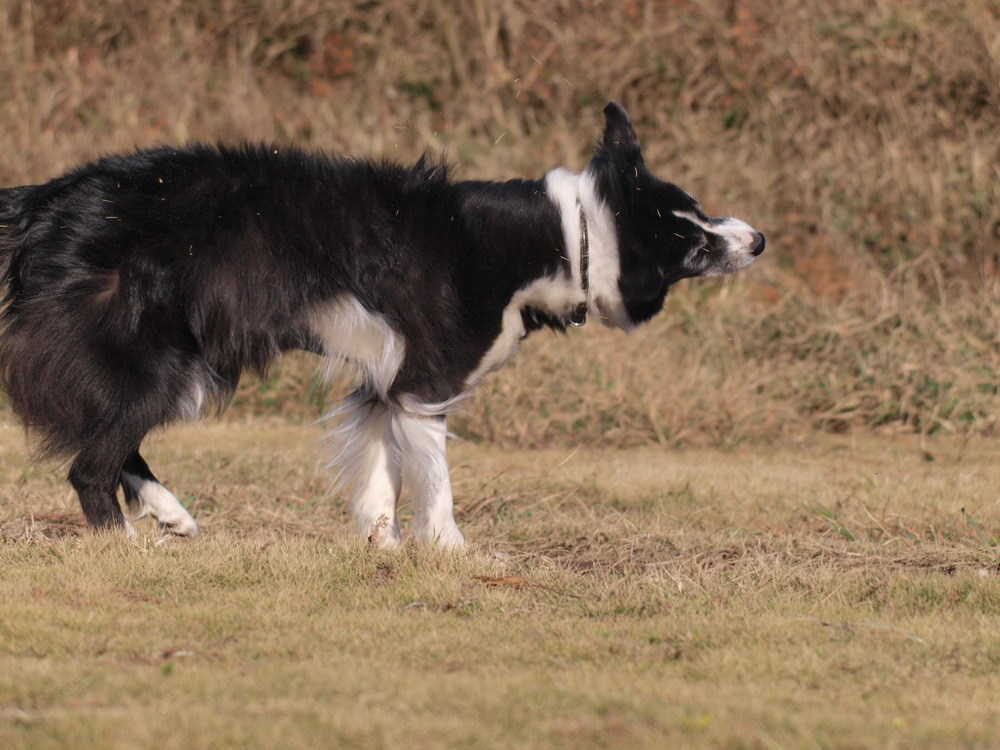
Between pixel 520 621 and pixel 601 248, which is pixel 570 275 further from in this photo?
pixel 520 621

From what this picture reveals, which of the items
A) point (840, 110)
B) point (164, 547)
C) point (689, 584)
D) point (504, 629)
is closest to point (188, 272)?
point (164, 547)

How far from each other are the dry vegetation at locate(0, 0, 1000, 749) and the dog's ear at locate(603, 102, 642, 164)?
1.54 meters

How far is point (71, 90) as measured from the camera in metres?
11.4

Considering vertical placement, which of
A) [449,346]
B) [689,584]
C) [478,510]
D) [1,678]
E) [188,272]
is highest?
[188,272]

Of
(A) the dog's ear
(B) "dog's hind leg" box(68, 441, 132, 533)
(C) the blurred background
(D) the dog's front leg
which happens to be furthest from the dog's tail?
(C) the blurred background

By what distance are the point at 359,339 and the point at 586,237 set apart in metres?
0.97

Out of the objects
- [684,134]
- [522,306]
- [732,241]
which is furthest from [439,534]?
[684,134]

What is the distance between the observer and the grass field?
2.84 m

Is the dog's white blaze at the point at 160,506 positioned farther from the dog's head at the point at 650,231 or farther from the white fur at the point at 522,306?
the dog's head at the point at 650,231

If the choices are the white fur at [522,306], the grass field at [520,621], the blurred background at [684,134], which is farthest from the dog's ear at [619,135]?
the blurred background at [684,134]

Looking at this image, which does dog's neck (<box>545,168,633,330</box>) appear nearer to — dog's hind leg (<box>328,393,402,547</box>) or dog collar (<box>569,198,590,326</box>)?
dog collar (<box>569,198,590,326</box>)

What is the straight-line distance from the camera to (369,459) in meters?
5.00

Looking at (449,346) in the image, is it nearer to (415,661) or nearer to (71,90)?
(415,661)

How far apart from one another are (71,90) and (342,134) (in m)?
2.47
